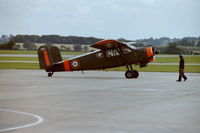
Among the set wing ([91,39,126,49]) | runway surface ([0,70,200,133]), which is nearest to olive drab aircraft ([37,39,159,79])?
wing ([91,39,126,49])

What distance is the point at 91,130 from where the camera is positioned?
28.3 feet

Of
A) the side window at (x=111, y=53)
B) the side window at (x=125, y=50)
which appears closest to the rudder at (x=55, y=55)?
the side window at (x=111, y=53)

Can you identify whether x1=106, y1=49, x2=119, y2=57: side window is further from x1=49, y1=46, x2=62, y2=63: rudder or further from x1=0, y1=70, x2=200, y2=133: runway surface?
x1=0, y1=70, x2=200, y2=133: runway surface

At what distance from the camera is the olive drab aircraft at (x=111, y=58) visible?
27.7 m

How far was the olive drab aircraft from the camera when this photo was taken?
2767 cm

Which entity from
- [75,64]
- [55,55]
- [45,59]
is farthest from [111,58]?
[45,59]

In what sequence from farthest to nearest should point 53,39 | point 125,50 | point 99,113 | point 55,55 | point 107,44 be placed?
point 53,39
point 55,55
point 125,50
point 107,44
point 99,113

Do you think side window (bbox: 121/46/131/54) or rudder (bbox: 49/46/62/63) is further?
rudder (bbox: 49/46/62/63)

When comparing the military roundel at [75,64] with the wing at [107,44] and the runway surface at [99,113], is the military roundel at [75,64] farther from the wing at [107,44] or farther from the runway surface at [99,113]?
the runway surface at [99,113]

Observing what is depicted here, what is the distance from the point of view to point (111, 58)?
28266 mm

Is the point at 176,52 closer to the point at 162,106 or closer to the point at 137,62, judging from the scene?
the point at 137,62

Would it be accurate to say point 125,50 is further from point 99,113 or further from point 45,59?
point 99,113

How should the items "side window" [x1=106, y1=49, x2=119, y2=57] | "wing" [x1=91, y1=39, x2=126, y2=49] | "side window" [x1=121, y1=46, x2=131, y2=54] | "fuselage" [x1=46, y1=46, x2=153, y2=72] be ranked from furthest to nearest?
"side window" [x1=106, y1=49, x2=119, y2=57] < "side window" [x1=121, y1=46, x2=131, y2=54] < "fuselage" [x1=46, y1=46, x2=153, y2=72] < "wing" [x1=91, y1=39, x2=126, y2=49]

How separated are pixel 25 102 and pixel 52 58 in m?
16.0
